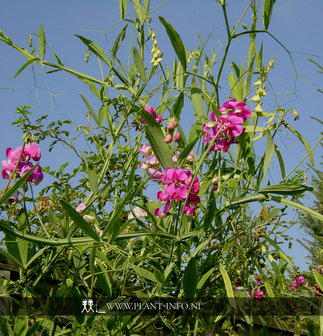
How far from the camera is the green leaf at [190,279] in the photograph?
1.30 metres

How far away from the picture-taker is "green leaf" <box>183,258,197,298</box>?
130cm

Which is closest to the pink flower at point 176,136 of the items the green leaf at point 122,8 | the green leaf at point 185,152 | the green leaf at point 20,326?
the green leaf at point 185,152

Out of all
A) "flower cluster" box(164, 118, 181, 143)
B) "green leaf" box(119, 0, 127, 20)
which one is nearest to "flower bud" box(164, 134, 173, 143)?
"flower cluster" box(164, 118, 181, 143)

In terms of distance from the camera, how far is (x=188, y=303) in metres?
1.43

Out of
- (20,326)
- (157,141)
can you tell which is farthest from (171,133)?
(20,326)

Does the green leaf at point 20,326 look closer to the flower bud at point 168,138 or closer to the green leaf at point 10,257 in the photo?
the green leaf at point 10,257

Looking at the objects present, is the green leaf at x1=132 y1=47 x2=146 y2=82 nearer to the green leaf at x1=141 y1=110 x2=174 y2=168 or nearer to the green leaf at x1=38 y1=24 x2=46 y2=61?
the green leaf at x1=141 y1=110 x2=174 y2=168

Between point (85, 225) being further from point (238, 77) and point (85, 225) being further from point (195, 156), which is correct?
point (238, 77)

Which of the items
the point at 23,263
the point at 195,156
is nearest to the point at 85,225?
the point at 23,263

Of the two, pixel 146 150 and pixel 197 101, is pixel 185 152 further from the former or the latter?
pixel 197 101

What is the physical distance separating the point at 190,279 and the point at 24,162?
0.58 m

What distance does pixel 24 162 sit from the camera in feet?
4.76

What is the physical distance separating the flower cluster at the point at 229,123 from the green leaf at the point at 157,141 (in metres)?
0.16

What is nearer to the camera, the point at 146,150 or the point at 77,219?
the point at 77,219
